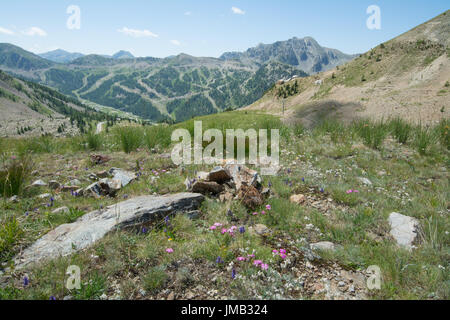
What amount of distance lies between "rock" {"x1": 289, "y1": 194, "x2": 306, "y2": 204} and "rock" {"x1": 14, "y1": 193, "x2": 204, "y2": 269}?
180 centimetres

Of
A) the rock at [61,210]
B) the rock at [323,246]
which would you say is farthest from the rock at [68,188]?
the rock at [323,246]

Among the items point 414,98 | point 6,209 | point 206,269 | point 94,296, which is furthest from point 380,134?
point 414,98

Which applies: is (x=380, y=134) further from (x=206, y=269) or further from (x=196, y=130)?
(x=206, y=269)

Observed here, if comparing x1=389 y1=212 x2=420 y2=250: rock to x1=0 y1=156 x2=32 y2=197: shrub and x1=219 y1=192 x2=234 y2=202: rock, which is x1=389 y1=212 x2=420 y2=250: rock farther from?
x1=0 y1=156 x2=32 y2=197: shrub

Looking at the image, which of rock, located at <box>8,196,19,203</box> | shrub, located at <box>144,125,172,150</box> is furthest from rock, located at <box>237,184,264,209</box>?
shrub, located at <box>144,125,172,150</box>

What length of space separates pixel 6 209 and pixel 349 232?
18.9ft

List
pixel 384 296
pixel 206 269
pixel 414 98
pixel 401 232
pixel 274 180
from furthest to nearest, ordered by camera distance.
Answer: pixel 414 98 < pixel 274 180 < pixel 401 232 < pixel 206 269 < pixel 384 296

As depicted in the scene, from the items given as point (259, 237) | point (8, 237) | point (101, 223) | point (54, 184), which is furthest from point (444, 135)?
point (54, 184)

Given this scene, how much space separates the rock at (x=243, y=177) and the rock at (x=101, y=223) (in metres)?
0.92

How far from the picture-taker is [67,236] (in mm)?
3066

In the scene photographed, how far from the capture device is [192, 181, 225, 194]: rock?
14.6 feet

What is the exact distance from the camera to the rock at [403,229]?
3.17 metres

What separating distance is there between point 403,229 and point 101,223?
15.0ft

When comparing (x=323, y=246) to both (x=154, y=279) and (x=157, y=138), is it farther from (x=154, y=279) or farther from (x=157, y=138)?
(x=157, y=138)
